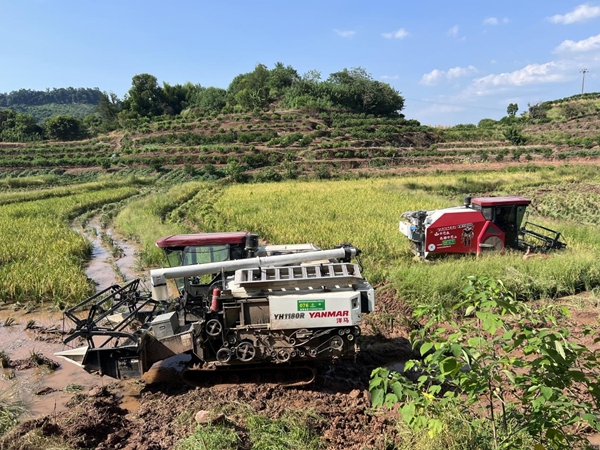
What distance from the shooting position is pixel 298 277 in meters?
5.23

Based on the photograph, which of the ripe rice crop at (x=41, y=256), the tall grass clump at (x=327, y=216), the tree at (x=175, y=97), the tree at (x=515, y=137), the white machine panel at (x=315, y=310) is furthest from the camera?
the tree at (x=175, y=97)

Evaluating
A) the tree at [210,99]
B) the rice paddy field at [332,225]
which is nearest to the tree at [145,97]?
the tree at [210,99]

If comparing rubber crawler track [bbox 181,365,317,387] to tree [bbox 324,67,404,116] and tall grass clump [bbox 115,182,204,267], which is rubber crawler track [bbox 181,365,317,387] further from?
tree [bbox 324,67,404,116]

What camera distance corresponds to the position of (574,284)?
26.8ft

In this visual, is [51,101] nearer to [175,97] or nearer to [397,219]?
[175,97]

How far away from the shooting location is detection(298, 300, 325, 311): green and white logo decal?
513 centimetres

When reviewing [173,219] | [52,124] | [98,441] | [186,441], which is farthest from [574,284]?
[52,124]

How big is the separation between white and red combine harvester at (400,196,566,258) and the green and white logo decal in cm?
545

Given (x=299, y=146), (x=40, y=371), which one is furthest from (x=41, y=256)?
(x=299, y=146)

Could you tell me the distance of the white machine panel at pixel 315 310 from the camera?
5117 mm

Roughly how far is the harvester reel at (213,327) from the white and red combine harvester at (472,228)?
617 cm

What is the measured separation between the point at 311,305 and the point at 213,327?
136 centimetres

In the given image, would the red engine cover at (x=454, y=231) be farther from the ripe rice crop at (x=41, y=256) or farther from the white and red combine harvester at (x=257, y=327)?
the ripe rice crop at (x=41, y=256)

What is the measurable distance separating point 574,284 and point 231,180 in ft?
97.1
